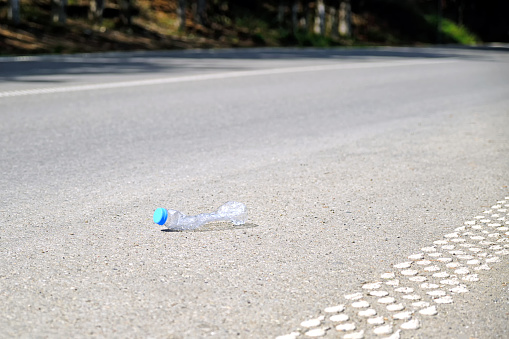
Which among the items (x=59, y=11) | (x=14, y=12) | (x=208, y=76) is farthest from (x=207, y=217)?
(x=59, y=11)

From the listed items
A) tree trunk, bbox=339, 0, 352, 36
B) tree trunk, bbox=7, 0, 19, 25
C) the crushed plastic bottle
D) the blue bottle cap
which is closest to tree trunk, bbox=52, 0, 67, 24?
tree trunk, bbox=7, 0, 19, 25

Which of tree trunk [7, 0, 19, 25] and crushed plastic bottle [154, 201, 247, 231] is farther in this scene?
tree trunk [7, 0, 19, 25]

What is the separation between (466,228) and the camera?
403 centimetres

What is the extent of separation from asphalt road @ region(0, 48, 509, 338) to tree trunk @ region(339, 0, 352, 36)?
94.7 ft

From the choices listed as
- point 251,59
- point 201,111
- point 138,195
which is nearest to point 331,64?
point 251,59

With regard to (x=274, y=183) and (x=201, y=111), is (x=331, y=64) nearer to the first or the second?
(x=201, y=111)

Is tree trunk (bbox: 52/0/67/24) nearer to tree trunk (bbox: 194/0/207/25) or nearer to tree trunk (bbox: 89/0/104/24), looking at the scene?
tree trunk (bbox: 89/0/104/24)

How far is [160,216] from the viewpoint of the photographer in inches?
150

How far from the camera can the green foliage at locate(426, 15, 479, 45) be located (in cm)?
4697

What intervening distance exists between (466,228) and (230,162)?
2.33 meters

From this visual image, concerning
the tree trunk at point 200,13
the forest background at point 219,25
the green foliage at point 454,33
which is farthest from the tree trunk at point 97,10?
the green foliage at point 454,33

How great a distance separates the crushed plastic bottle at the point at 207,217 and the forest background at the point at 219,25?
15166mm

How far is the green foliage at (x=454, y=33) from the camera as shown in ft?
154

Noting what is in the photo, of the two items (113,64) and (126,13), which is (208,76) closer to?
(113,64)
